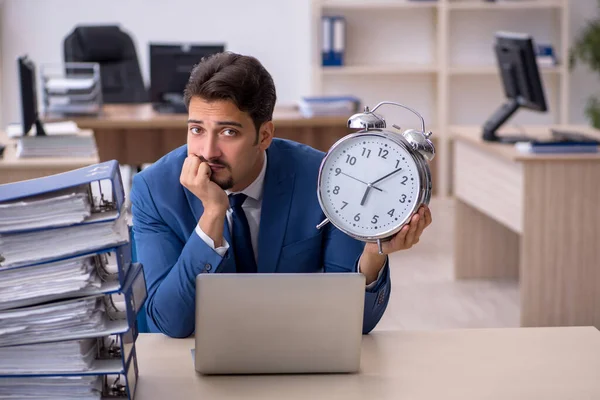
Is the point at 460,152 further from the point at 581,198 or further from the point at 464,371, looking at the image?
the point at 464,371

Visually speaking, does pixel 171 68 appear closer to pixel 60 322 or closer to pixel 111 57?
pixel 111 57

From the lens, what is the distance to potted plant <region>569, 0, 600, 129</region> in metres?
6.75

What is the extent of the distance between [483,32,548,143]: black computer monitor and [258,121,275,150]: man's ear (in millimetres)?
2576

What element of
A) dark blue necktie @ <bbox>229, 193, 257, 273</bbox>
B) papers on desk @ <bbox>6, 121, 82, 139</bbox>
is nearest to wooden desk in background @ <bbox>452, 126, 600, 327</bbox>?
papers on desk @ <bbox>6, 121, 82, 139</bbox>

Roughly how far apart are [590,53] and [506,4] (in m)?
0.70

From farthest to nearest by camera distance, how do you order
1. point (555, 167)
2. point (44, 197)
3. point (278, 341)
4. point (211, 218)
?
1. point (555, 167)
2. point (211, 218)
3. point (278, 341)
4. point (44, 197)

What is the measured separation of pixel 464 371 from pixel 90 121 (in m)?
3.87

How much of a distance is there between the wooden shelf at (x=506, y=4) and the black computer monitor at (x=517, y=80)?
2262 mm

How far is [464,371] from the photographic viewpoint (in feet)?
5.38

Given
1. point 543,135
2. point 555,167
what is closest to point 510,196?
point 555,167

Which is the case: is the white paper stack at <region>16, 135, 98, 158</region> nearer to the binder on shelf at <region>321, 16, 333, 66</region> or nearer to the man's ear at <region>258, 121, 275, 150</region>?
the man's ear at <region>258, 121, 275, 150</region>

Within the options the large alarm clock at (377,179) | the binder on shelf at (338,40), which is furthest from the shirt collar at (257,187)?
the binder on shelf at (338,40)

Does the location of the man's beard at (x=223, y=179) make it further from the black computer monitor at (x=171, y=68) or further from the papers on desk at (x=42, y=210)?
the black computer monitor at (x=171, y=68)

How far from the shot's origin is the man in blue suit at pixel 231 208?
178 centimetres
